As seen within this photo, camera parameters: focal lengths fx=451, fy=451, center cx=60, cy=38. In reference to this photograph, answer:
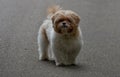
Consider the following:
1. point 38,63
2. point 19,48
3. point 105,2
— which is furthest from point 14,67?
point 105,2

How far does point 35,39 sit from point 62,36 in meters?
1.78

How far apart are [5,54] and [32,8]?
3.79m

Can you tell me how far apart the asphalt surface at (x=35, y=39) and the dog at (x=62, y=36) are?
0.19 metres

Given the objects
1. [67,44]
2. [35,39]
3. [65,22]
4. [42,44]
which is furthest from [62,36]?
[35,39]

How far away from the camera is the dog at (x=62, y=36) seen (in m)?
6.57

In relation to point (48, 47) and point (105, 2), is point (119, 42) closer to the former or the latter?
point (48, 47)

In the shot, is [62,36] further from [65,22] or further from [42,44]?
[42,44]

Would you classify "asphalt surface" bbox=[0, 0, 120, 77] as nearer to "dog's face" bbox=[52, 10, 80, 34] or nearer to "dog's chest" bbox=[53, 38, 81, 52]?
"dog's chest" bbox=[53, 38, 81, 52]

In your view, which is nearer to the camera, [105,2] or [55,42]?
[55,42]

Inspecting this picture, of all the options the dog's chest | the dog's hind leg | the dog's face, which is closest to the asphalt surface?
the dog's hind leg

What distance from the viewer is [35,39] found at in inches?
337

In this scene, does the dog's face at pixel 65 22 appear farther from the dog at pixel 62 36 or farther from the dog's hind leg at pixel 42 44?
→ the dog's hind leg at pixel 42 44

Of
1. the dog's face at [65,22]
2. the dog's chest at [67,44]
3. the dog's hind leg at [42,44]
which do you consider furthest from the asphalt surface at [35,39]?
the dog's face at [65,22]

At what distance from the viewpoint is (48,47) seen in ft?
24.5
